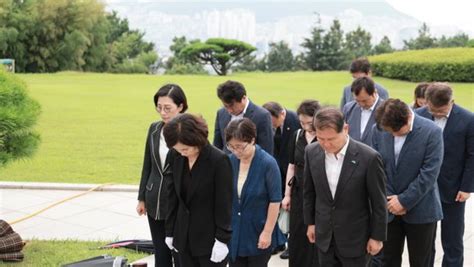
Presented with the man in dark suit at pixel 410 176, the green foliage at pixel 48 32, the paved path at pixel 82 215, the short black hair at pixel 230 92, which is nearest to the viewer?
the man in dark suit at pixel 410 176

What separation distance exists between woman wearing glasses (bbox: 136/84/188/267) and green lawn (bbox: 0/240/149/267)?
119cm

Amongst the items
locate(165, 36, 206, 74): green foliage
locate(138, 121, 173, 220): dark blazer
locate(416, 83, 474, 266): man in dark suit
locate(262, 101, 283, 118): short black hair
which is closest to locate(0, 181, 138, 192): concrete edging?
locate(262, 101, 283, 118): short black hair

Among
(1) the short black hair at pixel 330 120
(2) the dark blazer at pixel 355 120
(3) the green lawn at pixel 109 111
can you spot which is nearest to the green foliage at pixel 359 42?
(3) the green lawn at pixel 109 111

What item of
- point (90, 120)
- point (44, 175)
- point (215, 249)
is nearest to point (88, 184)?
point (44, 175)

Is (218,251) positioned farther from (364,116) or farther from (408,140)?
(364,116)

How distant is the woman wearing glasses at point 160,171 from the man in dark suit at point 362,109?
1690 millimetres

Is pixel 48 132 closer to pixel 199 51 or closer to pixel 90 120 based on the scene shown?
pixel 90 120

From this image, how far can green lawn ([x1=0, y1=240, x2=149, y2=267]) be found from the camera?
196 inches

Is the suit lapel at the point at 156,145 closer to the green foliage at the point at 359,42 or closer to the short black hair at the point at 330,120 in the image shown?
the short black hair at the point at 330,120

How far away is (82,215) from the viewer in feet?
21.3

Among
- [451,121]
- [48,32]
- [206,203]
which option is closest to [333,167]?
[206,203]

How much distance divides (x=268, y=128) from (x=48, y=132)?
9.36 metres

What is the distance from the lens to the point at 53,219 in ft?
20.9

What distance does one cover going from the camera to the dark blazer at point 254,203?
137 inches
